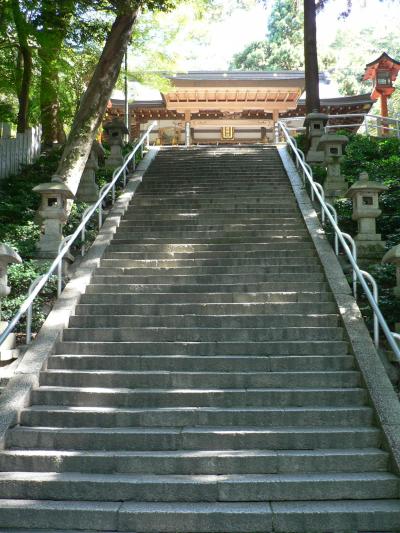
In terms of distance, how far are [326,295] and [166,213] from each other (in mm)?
4237

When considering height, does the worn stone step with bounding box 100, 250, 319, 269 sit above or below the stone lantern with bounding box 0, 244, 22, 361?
above

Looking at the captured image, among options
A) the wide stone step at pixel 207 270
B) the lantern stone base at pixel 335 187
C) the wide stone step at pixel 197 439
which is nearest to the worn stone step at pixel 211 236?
the wide stone step at pixel 207 270

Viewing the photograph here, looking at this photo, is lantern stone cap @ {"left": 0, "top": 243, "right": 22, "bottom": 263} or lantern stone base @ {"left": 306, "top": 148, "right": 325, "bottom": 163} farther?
lantern stone base @ {"left": 306, "top": 148, "right": 325, "bottom": 163}

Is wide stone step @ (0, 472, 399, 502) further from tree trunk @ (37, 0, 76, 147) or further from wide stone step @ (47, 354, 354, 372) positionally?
tree trunk @ (37, 0, 76, 147)

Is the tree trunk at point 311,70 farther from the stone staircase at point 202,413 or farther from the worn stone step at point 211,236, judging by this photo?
the stone staircase at point 202,413

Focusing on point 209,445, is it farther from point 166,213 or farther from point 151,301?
point 166,213

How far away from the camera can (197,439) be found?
4293mm

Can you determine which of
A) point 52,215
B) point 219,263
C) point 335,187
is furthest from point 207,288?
point 335,187

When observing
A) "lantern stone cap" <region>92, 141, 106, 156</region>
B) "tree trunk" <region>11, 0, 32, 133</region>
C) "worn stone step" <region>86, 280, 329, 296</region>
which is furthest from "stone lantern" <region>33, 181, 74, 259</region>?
"tree trunk" <region>11, 0, 32, 133</region>

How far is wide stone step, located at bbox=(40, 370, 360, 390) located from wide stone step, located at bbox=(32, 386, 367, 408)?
0.15m

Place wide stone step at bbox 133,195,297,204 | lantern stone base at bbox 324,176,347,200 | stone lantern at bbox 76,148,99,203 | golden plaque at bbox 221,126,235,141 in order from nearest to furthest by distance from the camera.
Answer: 1. wide stone step at bbox 133,195,297,204
2. lantern stone base at bbox 324,176,347,200
3. stone lantern at bbox 76,148,99,203
4. golden plaque at bbox 221,126,235,141

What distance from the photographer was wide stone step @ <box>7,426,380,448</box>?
4285 mm

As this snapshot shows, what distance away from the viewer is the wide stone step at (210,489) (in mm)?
3818

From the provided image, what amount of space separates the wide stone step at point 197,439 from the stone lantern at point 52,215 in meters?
4.01
